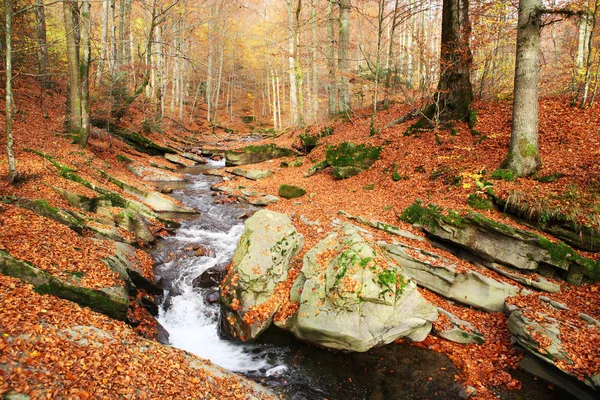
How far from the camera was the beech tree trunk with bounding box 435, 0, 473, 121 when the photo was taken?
11570 mm

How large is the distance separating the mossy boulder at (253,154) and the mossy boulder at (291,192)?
7264mm

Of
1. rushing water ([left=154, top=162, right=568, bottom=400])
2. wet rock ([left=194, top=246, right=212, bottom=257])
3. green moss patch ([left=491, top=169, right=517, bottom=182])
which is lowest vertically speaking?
rushing water ([left=154, top=162, right=568, bottom=400])

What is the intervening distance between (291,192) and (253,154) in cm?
845

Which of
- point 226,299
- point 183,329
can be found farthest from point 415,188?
point 183,329

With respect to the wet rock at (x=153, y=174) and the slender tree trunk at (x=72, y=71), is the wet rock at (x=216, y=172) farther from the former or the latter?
the slender tree trunk at (x=72, y=71)

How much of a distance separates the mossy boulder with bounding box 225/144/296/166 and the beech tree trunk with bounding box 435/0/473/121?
10.7 meters

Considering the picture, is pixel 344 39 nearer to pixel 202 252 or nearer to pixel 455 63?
pixel 455 63

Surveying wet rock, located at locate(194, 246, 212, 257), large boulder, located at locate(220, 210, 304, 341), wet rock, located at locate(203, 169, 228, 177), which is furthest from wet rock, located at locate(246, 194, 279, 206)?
wet rock, located at locate(203, 169, 228, 177)

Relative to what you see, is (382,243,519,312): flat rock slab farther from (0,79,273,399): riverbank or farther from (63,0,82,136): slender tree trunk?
(63,0,82,136): slender tree trunk

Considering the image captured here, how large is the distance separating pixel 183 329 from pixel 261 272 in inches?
90.5

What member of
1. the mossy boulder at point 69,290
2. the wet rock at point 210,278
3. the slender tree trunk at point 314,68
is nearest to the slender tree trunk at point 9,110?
the mossy boulder at point 69,290

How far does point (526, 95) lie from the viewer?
9102 mm

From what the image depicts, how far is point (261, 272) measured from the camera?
7723 mm

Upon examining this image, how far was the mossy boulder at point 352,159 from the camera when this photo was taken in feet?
44.9
